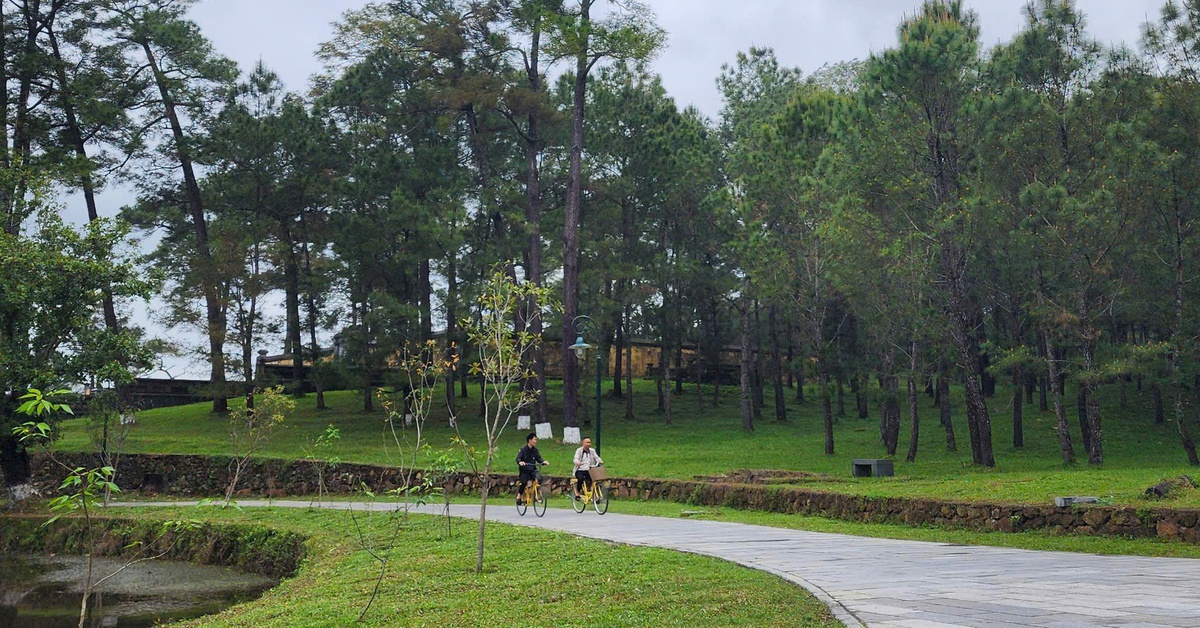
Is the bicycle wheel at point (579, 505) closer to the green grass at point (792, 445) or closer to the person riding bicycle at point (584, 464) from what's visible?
the person riding bicycle at point (584, 464)

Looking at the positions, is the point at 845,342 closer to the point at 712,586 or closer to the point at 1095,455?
the point at 1095,455

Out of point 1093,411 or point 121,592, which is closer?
point 121,592

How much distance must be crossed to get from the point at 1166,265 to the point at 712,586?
26262mm

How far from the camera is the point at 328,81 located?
45.1 m

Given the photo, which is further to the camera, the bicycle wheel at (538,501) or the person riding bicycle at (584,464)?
the person riding bicycle at (584,464)

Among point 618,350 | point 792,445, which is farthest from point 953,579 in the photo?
point 618,350

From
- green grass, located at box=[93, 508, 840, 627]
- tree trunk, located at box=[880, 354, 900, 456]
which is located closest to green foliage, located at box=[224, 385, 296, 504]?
green grass, located at box=[93, 508, 840, 627]

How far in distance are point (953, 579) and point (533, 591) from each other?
4.10 metres

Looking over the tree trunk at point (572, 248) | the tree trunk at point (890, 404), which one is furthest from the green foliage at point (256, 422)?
the tree trunk at point (890, 404)

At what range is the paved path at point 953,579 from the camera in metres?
8.01

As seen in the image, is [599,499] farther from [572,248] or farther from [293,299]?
[293,299]

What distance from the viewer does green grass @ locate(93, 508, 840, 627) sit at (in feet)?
27.9

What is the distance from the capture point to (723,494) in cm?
2172

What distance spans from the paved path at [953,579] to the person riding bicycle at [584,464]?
11.4ft
